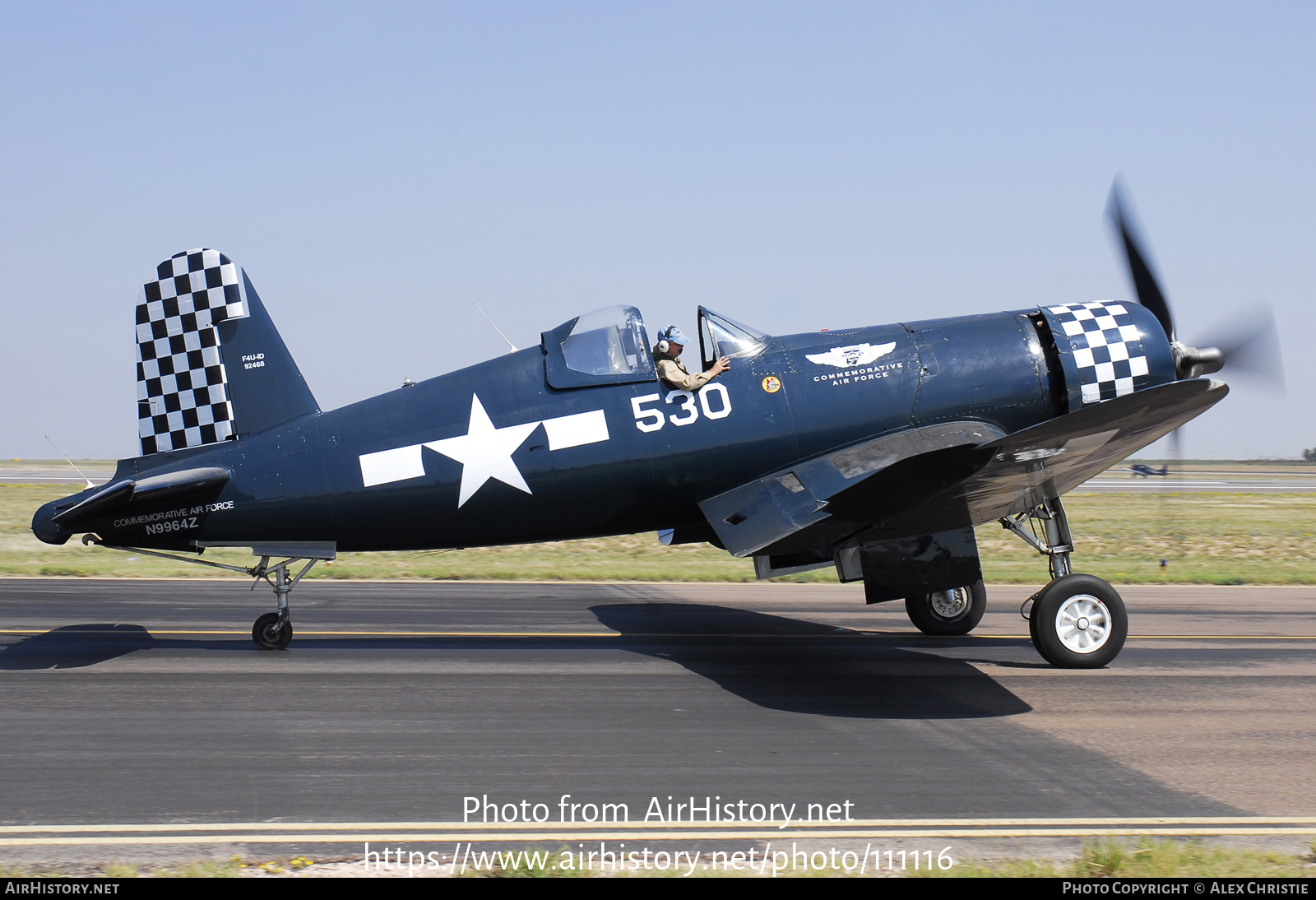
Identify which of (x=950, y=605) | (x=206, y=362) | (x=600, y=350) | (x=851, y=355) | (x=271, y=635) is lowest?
(x=950, y=605)

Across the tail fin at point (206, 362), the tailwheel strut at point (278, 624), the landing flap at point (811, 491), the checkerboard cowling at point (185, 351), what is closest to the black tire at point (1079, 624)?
the landing flap at point (811, 491)

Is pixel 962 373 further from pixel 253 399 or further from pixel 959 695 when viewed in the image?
pixel 253 399

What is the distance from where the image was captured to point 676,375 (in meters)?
8.87

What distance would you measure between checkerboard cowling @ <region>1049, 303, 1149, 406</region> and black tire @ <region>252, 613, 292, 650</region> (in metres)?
7.80

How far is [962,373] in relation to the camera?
9.09m

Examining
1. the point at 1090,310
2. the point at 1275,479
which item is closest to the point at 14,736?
the point at 1090,310

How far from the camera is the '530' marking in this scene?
28.9ft

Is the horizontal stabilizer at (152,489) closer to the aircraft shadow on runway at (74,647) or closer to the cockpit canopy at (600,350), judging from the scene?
the aircraft shadow on runway at (74,647)

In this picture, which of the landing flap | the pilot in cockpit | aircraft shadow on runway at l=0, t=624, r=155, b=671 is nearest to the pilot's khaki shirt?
the pilot in cockpit

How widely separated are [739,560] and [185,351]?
1313 cm

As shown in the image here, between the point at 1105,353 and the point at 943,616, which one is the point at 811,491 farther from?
the point at 943,616

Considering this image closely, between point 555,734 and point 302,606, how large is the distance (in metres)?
7.48

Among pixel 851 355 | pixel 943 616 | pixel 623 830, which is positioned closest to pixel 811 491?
pixel 851 355

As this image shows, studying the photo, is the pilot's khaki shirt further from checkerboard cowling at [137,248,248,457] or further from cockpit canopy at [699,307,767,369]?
checkerboard cowling at [137,248,248,457]
